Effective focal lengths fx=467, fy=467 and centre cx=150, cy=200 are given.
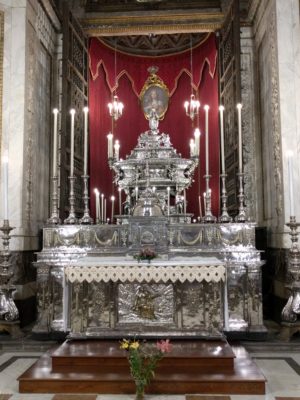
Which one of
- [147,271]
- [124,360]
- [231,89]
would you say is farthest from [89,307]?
[231,89]

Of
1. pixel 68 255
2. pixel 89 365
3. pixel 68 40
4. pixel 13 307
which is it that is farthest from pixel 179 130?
pixel 89 365

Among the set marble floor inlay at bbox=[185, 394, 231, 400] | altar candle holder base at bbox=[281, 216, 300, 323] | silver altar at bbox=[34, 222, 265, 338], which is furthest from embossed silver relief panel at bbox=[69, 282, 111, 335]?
altar candle holder base at bbox=[281, 216, 300, 323]

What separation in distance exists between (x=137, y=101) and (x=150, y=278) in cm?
521

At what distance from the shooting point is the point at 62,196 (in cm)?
682

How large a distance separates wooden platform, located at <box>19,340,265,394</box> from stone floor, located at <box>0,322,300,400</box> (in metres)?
0.09

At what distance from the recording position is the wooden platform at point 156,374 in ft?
13.1

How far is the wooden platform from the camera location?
3.99 meters

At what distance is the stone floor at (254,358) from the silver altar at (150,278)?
24cm

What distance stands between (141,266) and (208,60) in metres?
5.28

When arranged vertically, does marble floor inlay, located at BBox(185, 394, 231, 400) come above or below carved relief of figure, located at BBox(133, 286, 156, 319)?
below

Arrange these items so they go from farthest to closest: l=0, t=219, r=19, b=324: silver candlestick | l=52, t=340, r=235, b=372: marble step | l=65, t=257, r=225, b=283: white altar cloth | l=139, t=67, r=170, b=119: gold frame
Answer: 1. l=139, t=67, r=170, b=119: gold frame
2. l=0, t=219, r=19, b=324: silver candlestick
3. l=65, t=257, r=225, b=283: white altar cloth
4. l=52, t=340, r=235, b=372: marble step

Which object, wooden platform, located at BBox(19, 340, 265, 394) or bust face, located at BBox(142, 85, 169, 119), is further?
bust face, located at BBox(142, 85, 169, 119)

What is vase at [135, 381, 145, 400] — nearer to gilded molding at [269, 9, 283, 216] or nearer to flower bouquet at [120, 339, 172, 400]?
flower bouquet at [120, 339, 172, 400]

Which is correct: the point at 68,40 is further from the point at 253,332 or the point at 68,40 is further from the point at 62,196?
the point at 253,332
